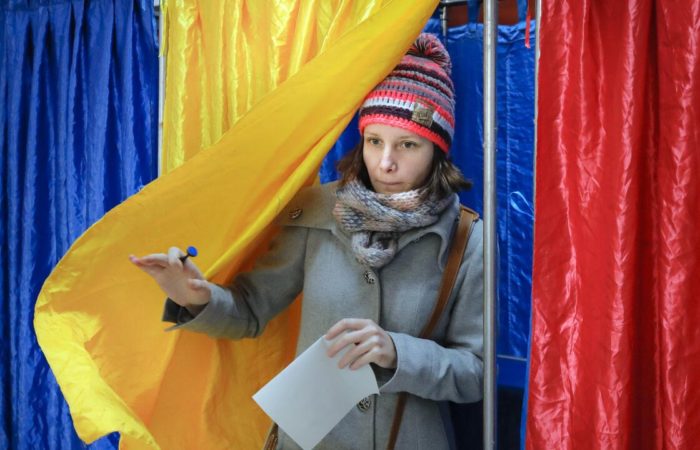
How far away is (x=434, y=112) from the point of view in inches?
71.1

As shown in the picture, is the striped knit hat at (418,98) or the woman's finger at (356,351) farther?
the striped knit hat at (418,98)

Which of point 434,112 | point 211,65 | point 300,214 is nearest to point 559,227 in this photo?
point 434,112

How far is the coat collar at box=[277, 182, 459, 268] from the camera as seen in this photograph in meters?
1.80

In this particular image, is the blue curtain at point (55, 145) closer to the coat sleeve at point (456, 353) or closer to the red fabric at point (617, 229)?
the coat sleeve at point (456, 353)

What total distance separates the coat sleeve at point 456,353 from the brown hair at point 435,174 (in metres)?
0.12

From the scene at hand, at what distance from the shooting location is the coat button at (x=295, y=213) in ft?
6.29

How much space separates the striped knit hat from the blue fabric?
331 mm

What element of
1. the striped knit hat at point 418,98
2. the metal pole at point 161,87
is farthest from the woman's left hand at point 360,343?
the metal pole at point 161,87

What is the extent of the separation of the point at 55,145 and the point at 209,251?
1.17 metres

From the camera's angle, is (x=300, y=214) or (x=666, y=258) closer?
(x=666, y=258)

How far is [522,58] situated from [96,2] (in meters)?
1.46

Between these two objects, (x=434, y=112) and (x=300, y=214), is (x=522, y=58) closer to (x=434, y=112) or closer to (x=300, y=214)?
(x=434, y=112)

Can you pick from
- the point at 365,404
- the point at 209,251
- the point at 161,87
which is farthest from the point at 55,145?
the point at 365,404

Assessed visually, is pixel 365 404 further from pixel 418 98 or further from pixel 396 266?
pixel 418 98
